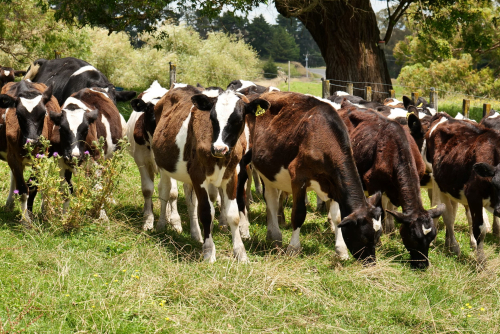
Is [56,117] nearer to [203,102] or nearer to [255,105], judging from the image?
[203,102]

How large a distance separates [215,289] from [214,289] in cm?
1

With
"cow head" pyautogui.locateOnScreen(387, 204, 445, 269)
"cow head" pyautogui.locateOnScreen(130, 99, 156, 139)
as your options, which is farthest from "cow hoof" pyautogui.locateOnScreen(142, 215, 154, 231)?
"cow head" pyautogui.locateOnScreen(387, 204, 445, 269)

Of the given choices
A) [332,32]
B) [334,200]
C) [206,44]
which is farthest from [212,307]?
[206,44]

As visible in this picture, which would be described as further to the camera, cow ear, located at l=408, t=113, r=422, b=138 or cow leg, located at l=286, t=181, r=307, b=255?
cow ear, located at l=408, t=113, r=422, b=138

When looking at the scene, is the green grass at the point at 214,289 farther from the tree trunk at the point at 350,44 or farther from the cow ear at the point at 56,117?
the tree trunk at the point at 350,44

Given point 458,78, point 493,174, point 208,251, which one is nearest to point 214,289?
point 208,251

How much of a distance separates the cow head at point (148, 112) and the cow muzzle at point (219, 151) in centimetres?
276

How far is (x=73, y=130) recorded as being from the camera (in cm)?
862

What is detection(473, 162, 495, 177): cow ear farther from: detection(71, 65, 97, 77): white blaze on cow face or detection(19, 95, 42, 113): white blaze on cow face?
detection(71, 65, 97, 77): white blaze on cow face

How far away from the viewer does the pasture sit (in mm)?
5566

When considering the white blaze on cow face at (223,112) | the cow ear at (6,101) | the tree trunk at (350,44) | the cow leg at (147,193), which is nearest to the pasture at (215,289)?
the cow leg at (147,193)

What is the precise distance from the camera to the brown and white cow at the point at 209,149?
725cm

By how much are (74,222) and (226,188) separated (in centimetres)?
214

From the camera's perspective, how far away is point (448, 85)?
35.7 m
